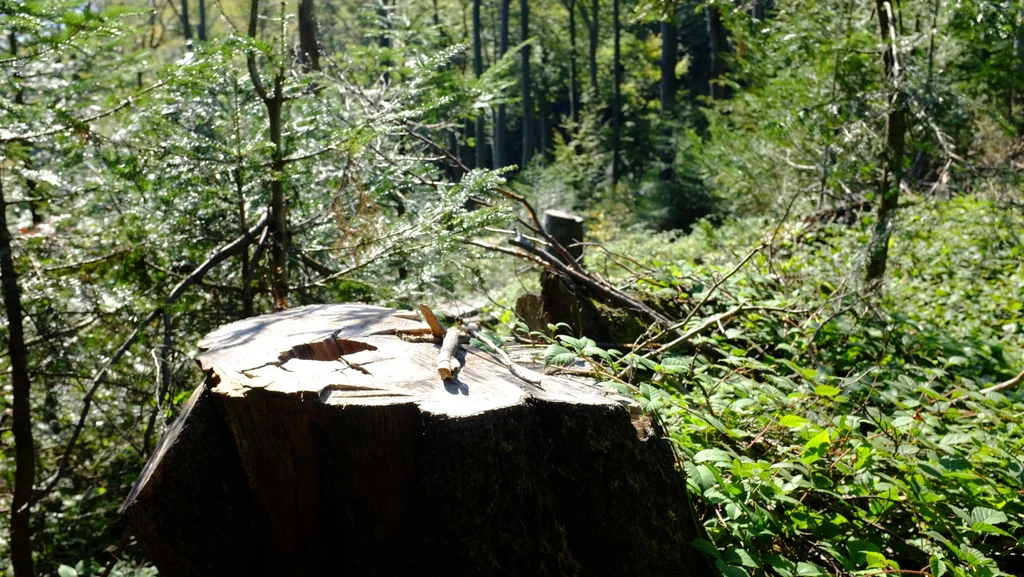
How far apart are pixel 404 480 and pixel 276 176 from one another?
90.8 inches

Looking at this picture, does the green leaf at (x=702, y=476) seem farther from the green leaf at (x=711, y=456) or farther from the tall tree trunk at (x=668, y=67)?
the tall tree trunk at (x=668, y=67)

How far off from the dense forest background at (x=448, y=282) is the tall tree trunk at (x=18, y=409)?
0.05 ft

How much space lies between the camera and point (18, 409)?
147 inches

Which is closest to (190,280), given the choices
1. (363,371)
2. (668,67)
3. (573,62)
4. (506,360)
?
(363,371)

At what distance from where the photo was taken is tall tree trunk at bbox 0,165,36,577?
11.9 feet

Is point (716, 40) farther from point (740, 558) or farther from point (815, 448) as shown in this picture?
point (740, 558)

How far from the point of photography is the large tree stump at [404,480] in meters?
1.97

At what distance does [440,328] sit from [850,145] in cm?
391

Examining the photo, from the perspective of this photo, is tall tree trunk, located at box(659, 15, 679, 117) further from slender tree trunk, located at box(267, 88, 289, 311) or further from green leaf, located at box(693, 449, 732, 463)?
green leaf, located at box(693, 449, 732, 463)

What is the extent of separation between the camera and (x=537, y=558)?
6.54ft

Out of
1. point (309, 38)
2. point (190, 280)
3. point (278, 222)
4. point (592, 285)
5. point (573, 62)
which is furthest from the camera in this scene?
point (573, 62)

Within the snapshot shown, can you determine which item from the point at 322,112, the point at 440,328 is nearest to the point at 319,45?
the point at 322,112

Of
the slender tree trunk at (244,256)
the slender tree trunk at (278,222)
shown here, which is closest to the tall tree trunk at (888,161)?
the slender tree trunk at (278,222)

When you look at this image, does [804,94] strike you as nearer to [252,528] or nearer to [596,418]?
[596,418]
